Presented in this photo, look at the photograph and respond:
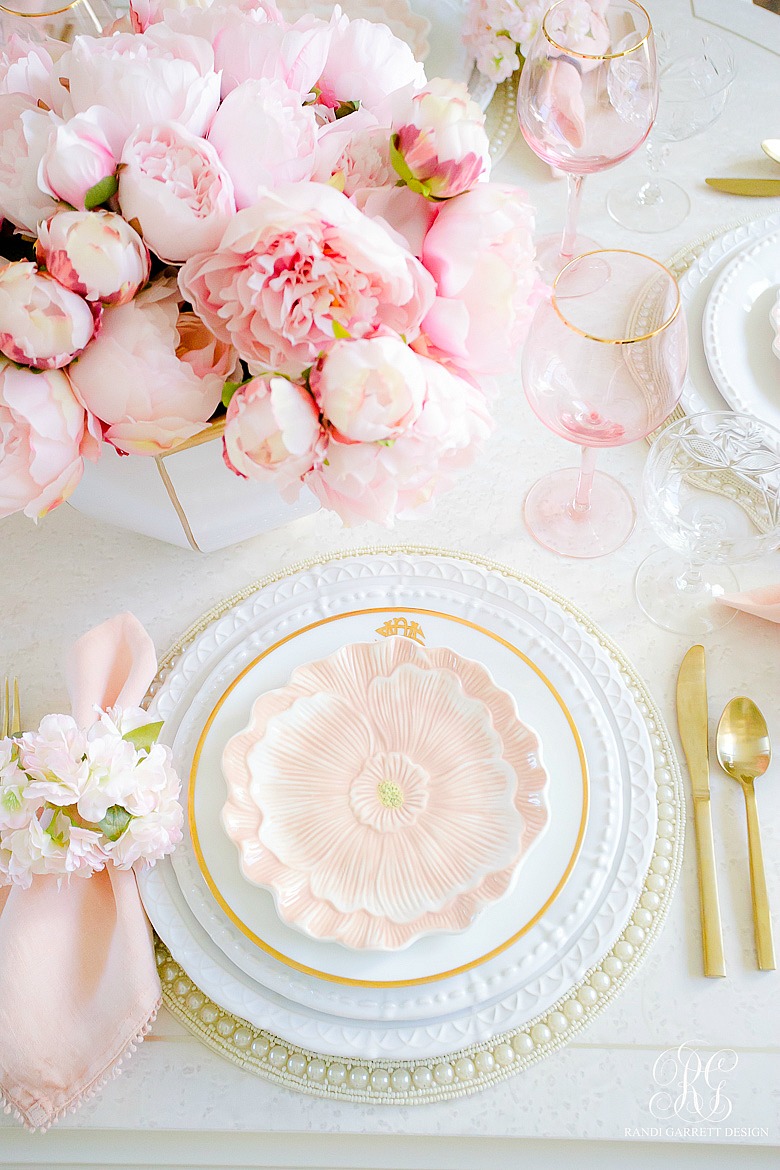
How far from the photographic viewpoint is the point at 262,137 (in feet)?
1.73

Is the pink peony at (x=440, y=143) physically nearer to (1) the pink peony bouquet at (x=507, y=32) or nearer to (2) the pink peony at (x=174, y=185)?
(2) the pink peony at (x=174, y=185)

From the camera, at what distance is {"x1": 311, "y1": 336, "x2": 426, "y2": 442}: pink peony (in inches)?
19.4

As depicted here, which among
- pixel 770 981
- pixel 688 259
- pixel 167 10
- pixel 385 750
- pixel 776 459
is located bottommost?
pixel 770 981

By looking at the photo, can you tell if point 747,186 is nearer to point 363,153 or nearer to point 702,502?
point 702,502

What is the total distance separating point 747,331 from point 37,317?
0.68 metres

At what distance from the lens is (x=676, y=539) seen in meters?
0.76

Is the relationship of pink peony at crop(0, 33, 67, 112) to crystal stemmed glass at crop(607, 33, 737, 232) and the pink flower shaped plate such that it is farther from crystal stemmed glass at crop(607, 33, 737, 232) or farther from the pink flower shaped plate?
crystal stemmed glass at crop(607, 33, 737, 232)

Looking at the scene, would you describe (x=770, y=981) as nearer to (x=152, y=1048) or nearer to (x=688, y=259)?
(x=152, y=1048)

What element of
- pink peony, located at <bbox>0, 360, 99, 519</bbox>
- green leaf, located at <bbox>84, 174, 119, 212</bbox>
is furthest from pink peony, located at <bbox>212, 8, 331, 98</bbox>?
pink peony, located at <bbox>0, 360, 99, 519</bbox>

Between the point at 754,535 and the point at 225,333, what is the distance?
18.0 inches

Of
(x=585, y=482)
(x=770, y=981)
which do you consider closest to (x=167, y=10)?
(x=585, y=482)

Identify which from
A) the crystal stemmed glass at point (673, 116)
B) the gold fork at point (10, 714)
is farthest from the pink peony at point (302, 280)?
the crystal stemmed glass at point (673, 116)

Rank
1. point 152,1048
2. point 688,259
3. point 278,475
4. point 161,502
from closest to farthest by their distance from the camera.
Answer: point 278,475 → point 152,1048 → point 161,502 → point 688,259

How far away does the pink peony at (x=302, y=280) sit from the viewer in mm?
486
